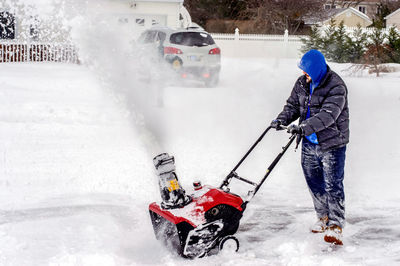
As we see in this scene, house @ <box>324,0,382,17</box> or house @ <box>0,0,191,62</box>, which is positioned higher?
house @ <box>324,0,382,17</box>

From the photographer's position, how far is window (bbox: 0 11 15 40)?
68.8 ft

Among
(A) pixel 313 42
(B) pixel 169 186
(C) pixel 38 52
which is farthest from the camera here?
(A) pixel 313 42

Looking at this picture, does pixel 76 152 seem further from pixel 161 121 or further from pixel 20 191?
pixel 161 121

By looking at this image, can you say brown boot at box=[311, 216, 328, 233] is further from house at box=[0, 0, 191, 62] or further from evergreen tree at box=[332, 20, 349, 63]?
evergreen tree at box=[332, 20, 349, 63]

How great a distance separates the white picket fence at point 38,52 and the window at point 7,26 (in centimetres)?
127

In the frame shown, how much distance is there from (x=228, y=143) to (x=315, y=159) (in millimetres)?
4015

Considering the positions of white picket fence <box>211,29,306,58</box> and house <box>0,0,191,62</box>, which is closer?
house <box>0,0,191,62</box>

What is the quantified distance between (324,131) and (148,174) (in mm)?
2831

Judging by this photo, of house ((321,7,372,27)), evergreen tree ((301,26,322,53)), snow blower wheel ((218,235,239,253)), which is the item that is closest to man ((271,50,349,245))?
snow blower wheel ((218,235,239,253))

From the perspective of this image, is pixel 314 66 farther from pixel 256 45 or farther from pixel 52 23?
pixel 256 45

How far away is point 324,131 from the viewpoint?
4.36m

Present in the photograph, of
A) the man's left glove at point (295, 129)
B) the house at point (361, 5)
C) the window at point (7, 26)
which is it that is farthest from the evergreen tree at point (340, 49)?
the house at point (361, 5)

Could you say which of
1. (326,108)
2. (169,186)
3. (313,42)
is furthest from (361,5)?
(169,186)

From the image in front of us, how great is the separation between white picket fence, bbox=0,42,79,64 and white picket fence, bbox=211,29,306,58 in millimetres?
7416
